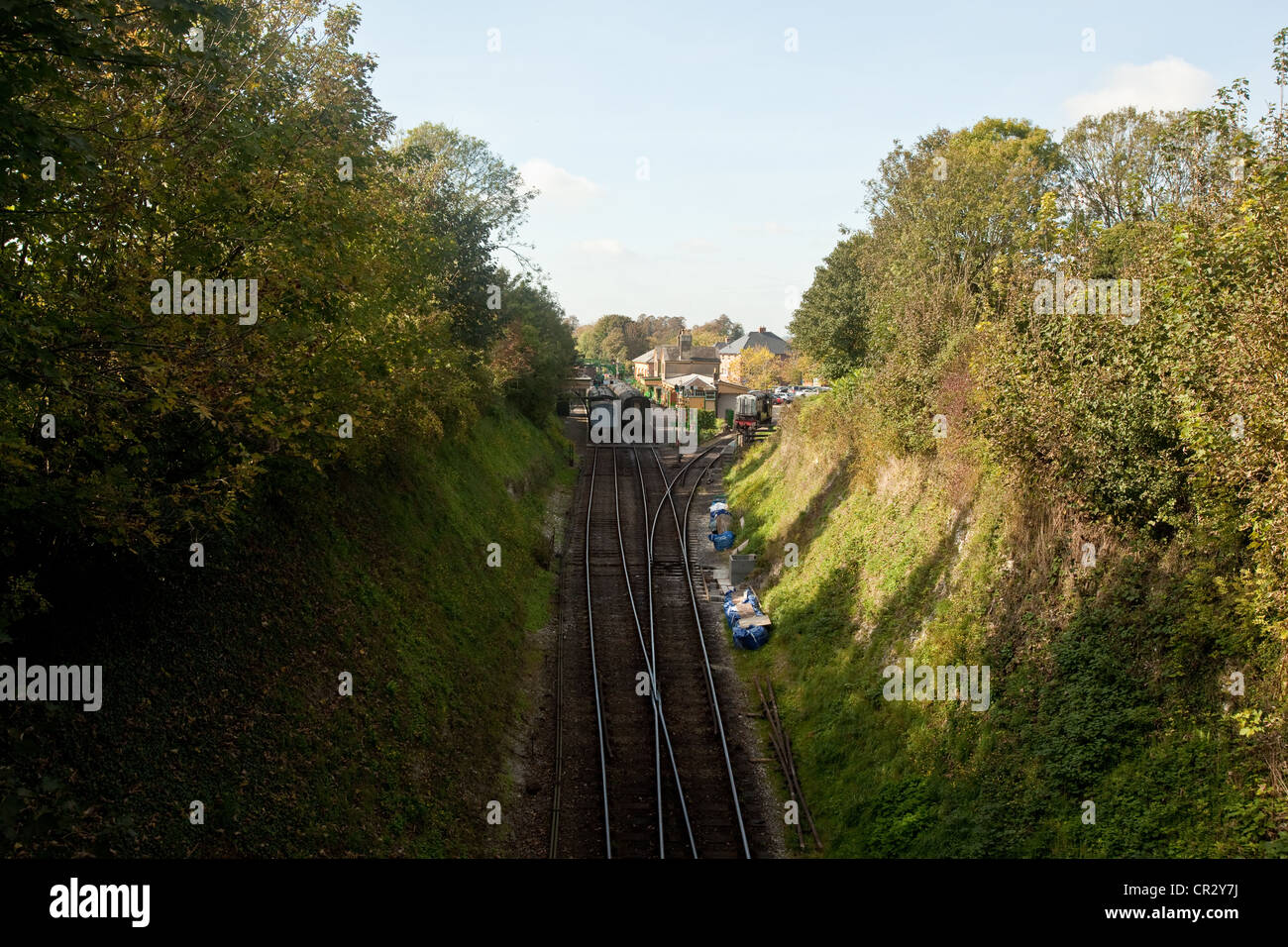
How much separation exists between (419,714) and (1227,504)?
12.1 metres

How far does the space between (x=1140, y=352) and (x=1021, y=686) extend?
17.0 ft

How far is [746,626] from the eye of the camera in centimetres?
1952

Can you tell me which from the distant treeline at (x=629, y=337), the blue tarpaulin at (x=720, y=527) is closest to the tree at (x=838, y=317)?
the blue tarpaulin at (x=720, y=527)

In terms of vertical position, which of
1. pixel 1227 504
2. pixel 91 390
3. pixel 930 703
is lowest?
pixel 930 703

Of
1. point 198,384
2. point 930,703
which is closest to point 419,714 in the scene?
point 198,384

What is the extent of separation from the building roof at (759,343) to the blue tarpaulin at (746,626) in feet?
254

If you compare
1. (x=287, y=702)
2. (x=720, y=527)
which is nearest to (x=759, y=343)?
(x=720, y=527)

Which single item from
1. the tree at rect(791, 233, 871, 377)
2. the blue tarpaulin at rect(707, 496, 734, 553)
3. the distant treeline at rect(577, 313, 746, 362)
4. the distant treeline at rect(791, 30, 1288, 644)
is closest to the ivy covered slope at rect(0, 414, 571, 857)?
the blue tarpaulin at rect(707, 496, 734, 553)

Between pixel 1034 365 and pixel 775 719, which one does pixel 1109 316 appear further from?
pixel 775 719

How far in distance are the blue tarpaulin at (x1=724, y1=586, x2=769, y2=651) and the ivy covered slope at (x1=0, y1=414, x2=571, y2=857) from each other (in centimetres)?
525

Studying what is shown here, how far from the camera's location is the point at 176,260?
841 cm

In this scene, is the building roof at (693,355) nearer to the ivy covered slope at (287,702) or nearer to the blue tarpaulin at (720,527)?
the blue tarpaulin at (720,527)

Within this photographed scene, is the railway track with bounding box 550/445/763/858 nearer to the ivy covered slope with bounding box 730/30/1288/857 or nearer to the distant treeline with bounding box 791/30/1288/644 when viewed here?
the ivy covered slope with bounding box 730/30/1288/857

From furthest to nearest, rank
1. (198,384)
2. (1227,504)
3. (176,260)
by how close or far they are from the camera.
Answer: (1227,504)
(176,260)
(198,384)
